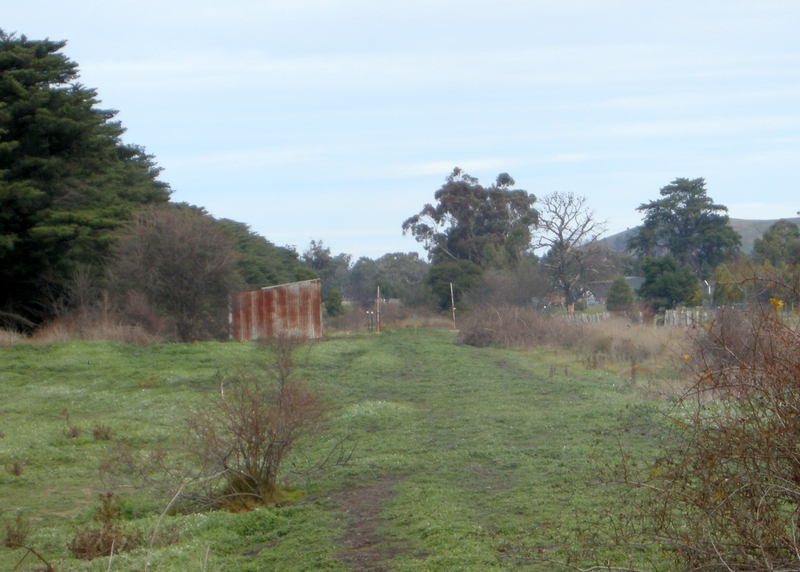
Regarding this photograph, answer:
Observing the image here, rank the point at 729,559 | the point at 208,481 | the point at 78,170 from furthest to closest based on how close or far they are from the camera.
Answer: the point at 78,170
the point at 208,481
the point at 729,559

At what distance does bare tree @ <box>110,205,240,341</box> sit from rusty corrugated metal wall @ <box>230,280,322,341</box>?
8.15 ft

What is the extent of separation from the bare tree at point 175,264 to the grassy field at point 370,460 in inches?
267

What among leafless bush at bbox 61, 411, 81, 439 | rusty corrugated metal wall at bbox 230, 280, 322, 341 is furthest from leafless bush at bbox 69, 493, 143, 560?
rusty corrugated metal wall at bbox 230, 280, 322, 341

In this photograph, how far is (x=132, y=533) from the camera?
7.56 metres

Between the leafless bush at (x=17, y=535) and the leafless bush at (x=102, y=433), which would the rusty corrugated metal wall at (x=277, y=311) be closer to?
the leafless bush at (x=102, y=433)

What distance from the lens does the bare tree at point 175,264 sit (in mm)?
29156

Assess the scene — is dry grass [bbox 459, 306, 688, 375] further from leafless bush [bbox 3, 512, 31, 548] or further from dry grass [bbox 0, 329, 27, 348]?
leafless bush [bbox 3, 512, 31, 548]

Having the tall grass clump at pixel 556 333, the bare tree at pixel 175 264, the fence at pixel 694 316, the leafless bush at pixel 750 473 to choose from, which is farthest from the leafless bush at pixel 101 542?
the bare tree at pixel 175 264

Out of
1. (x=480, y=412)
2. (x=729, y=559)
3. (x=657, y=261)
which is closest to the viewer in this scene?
(x=729, y=559)

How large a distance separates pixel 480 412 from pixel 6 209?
21.2 metres

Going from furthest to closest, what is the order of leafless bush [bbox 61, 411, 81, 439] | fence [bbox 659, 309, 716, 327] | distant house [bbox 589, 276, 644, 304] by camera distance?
distant house [bbox 589, 276, 644, 304], leafless bush [bbox 61, 411, 81, 439], fence [bbox 659, 309, 716, 327]

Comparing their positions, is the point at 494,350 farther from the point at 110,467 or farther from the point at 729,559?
the point at 729,559

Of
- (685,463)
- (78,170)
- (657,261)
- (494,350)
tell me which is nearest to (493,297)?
(657,261)

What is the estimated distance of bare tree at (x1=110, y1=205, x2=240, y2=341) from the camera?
2916cm
